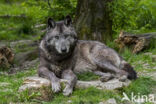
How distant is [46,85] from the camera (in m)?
5.75

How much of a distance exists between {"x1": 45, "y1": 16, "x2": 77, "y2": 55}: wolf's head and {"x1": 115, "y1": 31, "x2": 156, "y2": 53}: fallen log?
10.9 feet

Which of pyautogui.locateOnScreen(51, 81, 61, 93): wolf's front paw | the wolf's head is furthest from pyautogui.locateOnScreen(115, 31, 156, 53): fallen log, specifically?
pyautogui.locateOnScreen(51, 81, 61, 93): wolf's front paw

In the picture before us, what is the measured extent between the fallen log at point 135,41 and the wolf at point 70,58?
7.52ft

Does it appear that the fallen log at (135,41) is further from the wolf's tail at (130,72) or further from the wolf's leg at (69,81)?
the wolf's leg at (69,81)

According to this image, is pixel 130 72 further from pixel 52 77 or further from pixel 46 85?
pixel 46 85

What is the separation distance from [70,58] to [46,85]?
131 cm

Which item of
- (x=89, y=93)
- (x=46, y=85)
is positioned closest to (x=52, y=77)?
(x=46, y=85)

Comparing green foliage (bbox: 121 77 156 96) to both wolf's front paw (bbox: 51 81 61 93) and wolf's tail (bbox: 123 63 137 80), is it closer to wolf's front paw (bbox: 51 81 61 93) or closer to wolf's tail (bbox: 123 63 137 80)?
wolf's tail (bbox: 123 63 137 80)

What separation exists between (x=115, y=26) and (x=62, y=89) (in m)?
5.53

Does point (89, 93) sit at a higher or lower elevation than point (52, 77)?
lower

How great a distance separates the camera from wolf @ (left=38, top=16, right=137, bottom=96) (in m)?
6.27

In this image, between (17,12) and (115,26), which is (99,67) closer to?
(115,26)

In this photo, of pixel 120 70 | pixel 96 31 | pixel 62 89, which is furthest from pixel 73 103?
pixel 96 31

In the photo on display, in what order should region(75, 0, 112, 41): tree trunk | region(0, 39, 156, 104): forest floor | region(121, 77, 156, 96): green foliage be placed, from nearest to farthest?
region(0, 39, 156, 104): forest floor < region(121, 77, 156, 96): green foliage < region(75, 0, 112, 41): tree trunk
